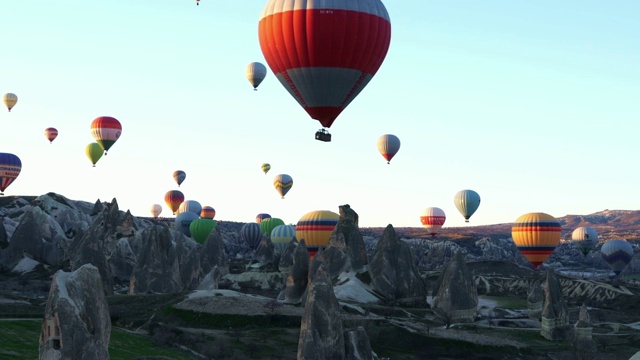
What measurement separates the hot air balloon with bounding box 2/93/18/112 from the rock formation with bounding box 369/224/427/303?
92837mm

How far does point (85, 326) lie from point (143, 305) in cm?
5455

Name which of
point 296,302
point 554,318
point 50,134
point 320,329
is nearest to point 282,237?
point 50,134

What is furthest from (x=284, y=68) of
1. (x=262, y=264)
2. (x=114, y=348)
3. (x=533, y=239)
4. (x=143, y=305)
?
(x=262, y=264)

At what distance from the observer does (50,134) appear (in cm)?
19012

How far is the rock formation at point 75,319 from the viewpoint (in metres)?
45.3

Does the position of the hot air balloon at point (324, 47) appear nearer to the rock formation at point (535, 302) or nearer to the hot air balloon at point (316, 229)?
the rock formation at point (535, 302)

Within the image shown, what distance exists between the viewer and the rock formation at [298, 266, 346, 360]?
218ft

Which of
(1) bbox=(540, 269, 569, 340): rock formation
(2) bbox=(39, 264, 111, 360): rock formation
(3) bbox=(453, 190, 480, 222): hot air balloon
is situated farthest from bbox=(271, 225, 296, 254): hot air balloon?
(2) bbox=(39, 264, 111, 360): rock formation

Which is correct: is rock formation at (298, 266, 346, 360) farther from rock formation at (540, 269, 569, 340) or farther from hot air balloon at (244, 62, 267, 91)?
hot air balloon at (244, 62, 267, 91)

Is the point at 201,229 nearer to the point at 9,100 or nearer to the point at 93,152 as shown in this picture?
the point at 93,152

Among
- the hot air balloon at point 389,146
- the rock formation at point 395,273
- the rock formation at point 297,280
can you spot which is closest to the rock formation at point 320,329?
the rock formation at point 297,280

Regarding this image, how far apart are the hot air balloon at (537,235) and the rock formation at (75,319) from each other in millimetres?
82032

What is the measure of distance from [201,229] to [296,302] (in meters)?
83.8

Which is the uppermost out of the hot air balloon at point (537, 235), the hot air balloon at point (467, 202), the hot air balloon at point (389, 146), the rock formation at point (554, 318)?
the hot air balloon at point (389, 146)
